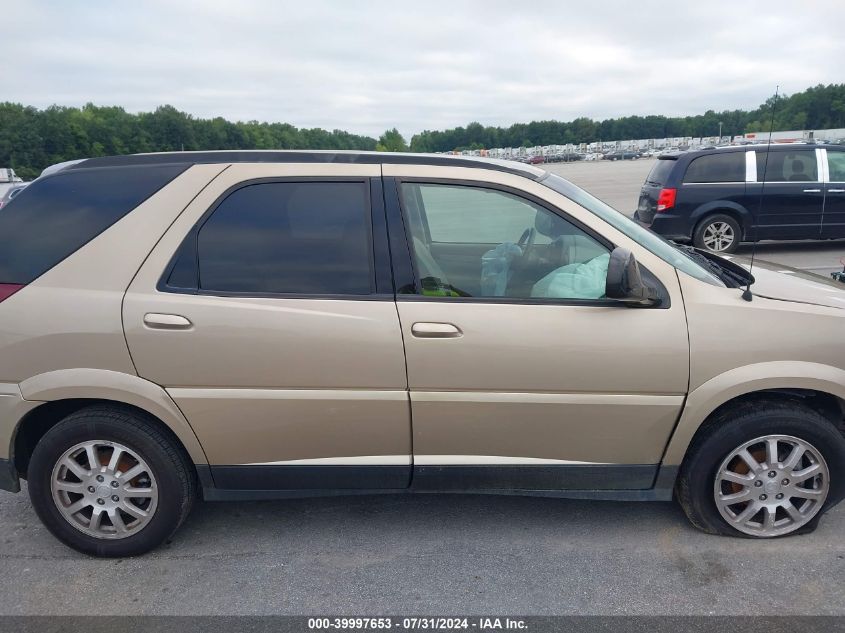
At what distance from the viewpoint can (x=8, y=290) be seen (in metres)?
2.82

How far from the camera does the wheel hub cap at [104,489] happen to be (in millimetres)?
2891

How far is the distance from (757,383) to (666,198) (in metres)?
7.96

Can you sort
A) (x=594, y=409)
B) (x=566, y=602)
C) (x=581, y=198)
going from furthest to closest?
(x=581, y=198) < (x=594, y=409) < (x=566, y=602)

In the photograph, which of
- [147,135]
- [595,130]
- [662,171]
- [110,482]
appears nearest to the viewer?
[110,482]

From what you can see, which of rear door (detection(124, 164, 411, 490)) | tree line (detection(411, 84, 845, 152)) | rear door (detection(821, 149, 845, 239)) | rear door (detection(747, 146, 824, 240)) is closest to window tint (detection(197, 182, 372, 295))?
rear door (detection(124, 164, 411, 490))

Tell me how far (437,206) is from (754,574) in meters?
2.21

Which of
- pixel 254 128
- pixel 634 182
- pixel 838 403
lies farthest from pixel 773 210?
pixel 254 128

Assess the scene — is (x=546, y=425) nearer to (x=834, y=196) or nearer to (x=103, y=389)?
Result: (x=103, y=389)

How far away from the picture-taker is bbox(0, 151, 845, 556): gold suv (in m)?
2.73

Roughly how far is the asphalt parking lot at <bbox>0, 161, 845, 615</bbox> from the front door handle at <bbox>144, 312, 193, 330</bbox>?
1092 millimetres

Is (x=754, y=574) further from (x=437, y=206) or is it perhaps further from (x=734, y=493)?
(x=437, y=206)

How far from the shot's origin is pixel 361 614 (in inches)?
100

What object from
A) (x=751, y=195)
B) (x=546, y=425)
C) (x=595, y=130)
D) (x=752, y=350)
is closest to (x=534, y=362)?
(x=546, y=425)

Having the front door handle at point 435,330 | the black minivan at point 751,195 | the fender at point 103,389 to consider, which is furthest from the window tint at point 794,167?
the fender at point 103,389
